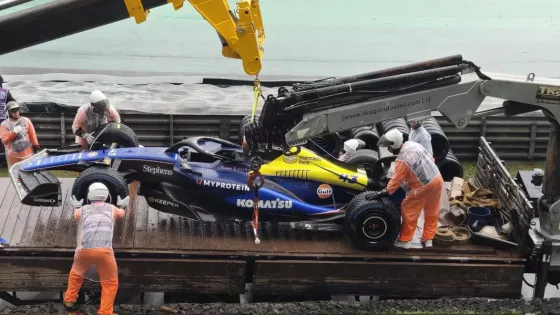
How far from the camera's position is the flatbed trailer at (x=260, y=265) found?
776 centimetres

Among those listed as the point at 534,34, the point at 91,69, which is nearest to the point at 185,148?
the point at 91,69

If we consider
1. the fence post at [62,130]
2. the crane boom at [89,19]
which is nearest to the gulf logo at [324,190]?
the crane boom at [89,19]

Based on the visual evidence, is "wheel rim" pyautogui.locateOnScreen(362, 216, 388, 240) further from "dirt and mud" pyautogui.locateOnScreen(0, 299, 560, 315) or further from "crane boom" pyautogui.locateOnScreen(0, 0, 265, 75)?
"crane boom" pyautogui.locateOnScreen(0, 0, 265, 75)

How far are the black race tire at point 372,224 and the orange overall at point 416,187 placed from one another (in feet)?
0.58

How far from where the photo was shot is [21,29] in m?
7.64

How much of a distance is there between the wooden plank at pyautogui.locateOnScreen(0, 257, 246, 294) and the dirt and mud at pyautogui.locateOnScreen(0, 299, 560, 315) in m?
0.26

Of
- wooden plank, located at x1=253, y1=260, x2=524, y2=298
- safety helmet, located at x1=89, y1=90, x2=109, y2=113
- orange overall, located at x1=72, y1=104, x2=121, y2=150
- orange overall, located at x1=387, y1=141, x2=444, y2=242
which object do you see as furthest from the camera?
orange overall, located at x1=72, y1=104, x2=121, y2=150

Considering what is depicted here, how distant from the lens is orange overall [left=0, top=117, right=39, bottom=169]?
10.1 m

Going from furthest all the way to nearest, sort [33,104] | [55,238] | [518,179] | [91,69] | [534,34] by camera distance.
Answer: [534,34] → [91,69] → [33,104] → [518,179] → [55,238]

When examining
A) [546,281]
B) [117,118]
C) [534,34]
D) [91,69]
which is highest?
[534,34]

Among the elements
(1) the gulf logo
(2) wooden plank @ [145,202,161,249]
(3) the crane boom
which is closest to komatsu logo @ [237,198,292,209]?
(1) the gulf logo

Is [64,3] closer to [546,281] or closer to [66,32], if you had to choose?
[66,32]

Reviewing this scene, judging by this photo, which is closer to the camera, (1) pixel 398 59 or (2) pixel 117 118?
(2) pixel 117 118

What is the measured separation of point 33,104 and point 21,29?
4.83 metres
